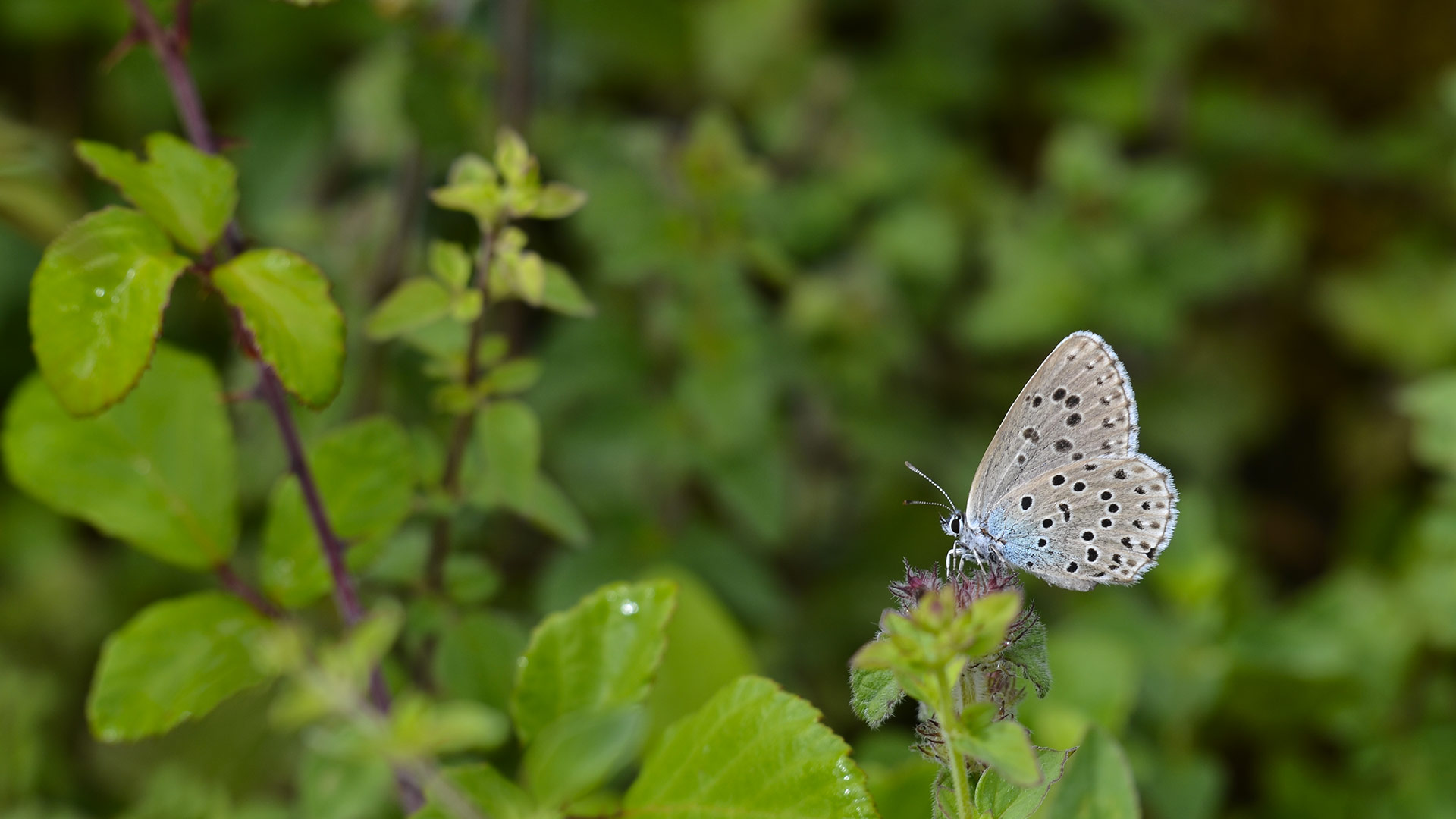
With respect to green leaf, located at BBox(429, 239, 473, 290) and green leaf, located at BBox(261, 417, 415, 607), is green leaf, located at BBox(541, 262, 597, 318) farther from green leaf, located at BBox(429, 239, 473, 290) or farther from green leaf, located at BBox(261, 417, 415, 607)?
green leaf, located at BBox(261, 417, 415, 607)

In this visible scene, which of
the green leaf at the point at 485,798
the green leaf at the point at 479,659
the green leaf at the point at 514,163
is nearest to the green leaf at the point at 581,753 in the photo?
the green leaf at the point at 485,798

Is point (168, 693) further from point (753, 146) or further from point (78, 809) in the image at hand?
point (753, 146)

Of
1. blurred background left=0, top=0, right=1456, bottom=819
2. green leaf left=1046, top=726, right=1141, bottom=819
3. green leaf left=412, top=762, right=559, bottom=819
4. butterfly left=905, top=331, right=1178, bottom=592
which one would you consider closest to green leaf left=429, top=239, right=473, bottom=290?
blurred background left=0, top=0, right=1456, bottom=819

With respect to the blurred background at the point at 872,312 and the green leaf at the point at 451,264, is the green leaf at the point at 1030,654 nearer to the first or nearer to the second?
the blurred background at the point at 872,312

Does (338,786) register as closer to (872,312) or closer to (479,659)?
(479,659)

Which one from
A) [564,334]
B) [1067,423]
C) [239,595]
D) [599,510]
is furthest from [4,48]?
[1067,423]

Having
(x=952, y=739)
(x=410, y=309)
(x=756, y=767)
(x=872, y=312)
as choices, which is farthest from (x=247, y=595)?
(x=872, y=312)
